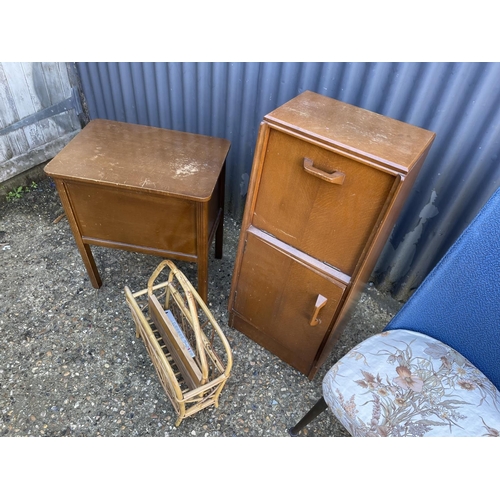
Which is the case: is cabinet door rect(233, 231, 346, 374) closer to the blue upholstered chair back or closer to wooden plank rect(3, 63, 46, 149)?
the blue upholstered chair back

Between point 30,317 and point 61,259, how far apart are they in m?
0.40

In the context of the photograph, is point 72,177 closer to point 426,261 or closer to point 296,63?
point 296,63

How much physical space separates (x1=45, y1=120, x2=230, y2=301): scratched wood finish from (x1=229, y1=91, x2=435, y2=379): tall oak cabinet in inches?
9.8

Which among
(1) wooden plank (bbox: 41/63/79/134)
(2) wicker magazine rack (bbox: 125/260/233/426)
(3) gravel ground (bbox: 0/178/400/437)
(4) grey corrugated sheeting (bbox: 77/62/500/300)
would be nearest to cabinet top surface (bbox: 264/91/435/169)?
(4) grey corrugated sheeting (bbox: 77/62/500/300)

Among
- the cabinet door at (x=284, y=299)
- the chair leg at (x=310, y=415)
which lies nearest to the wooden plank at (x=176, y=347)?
the cabinet door at (x=284, y=299)

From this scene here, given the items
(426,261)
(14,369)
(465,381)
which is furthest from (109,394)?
(426,261)

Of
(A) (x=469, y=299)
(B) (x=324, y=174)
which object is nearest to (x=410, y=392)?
(A) (x=469, y=299)

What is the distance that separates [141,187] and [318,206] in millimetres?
666

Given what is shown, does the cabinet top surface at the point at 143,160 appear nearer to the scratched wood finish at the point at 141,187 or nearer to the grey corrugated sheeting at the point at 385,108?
the scratched wood finish at the point at 141,187

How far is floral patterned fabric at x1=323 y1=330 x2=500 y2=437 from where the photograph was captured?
107cm

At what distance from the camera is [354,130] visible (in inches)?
43.3

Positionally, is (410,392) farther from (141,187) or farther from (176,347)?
(141,187)

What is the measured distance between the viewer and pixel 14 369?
1.66 meters

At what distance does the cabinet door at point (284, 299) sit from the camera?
4.37 ft
